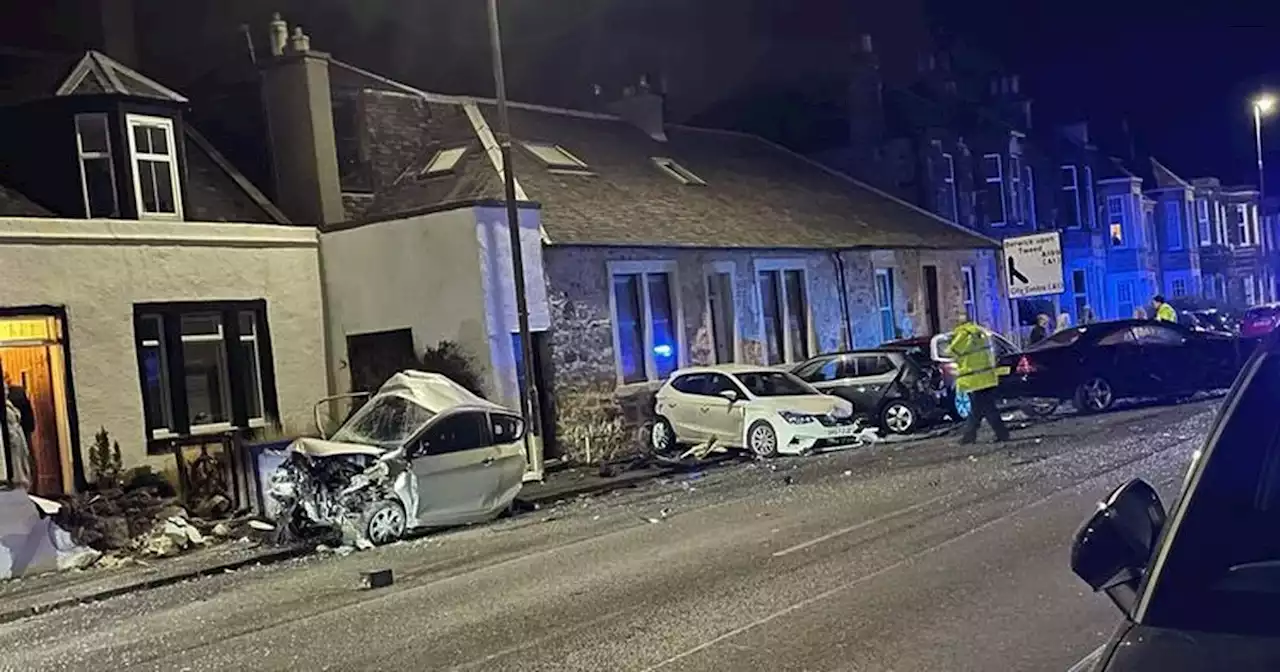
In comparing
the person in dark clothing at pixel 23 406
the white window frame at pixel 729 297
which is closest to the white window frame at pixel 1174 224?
the white window frame at pixel 729 297

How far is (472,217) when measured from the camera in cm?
1991

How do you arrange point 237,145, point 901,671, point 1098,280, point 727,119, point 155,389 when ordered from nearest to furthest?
point 901,671 → point 155,389 → point 237,145 → point 727,119 → point 1098,280

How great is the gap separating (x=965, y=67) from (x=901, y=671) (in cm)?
4413

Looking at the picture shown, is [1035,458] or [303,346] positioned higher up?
[303,346]

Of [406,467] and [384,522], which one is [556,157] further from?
[384,522]

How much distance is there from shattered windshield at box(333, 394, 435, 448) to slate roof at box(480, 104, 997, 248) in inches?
274

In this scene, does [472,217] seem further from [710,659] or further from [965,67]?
[965,67]

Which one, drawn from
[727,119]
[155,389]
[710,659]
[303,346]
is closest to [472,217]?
[303,346]

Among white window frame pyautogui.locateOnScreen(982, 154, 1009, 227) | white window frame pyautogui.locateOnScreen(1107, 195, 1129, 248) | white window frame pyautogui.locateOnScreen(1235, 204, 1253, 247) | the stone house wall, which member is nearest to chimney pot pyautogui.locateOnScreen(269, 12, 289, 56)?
the stone house wall

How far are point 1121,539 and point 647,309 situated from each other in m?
21.6

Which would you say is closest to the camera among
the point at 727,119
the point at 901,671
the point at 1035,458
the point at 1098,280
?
the point at 901,671

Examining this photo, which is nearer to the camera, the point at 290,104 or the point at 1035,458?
the point at 1035,458

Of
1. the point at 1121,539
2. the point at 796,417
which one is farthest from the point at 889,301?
the point at 1121,539

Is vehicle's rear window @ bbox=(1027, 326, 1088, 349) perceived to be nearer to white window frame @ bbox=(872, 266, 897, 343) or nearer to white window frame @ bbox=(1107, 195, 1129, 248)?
white window frame @ bbox=(872, 266, 897, 343)
